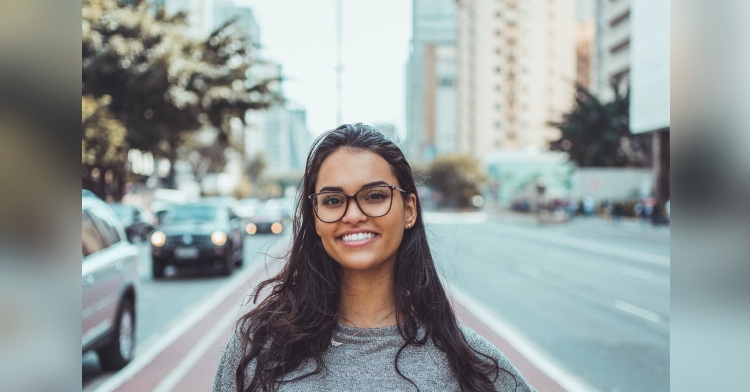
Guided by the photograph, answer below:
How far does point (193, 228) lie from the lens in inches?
664

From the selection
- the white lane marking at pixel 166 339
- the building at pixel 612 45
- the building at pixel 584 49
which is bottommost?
the white lane marking at pixel 166 339

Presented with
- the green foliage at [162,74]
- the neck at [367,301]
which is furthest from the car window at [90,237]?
the neck at [367,301]

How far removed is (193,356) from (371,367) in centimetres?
659

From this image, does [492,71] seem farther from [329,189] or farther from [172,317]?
[329,189]

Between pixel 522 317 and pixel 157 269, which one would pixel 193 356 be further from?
pixel 157 269

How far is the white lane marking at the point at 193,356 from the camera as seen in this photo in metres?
6.93

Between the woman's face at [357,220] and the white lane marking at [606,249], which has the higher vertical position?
the woman's face at [357,220]

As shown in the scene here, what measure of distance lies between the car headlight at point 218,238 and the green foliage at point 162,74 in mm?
2299

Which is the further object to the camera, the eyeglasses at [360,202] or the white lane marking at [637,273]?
the white lane marking at [637,273]

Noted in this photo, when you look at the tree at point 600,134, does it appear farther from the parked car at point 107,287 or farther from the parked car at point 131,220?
the parked car at point 107,287

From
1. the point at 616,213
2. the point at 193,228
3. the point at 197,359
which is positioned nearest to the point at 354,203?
the point at 197,359

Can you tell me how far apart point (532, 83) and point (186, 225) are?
9292 cm

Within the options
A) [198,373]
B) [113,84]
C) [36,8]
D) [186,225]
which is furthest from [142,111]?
[36,8]

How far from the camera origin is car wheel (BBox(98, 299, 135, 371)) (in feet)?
24.4
